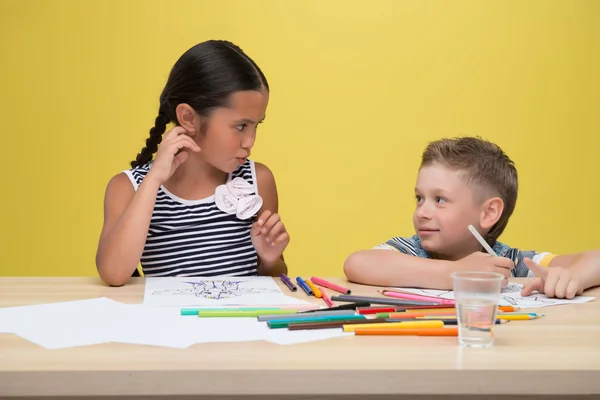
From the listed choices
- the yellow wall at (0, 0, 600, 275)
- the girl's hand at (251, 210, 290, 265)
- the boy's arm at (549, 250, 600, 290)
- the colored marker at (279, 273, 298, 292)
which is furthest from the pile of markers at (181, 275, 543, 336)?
the yellow wall at (0, 0, 600, 275)

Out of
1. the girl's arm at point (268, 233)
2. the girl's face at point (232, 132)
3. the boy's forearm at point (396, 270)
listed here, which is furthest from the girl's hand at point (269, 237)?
the boy's forearm at point (396, 270)

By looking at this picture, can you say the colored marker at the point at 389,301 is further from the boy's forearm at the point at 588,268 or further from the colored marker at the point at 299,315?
the boy's forearm at the point at 588,268

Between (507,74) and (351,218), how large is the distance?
30.4 inches

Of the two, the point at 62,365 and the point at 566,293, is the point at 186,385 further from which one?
the point at 566,293

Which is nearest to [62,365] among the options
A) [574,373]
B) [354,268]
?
[574,373]

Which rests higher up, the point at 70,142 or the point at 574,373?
the point at 70,142

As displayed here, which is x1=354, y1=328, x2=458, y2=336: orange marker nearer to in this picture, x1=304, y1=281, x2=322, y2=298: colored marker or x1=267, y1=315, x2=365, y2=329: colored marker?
x1=267, y1=315, x2=365, y2=329: colored marker

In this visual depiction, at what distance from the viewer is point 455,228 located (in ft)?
5.14

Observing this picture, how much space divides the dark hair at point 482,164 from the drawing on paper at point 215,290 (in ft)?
1.70

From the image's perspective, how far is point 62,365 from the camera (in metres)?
0.78

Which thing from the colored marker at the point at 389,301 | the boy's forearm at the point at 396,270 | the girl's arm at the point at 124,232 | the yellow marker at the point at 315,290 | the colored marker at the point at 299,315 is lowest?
the colored marker at the point at 299,315

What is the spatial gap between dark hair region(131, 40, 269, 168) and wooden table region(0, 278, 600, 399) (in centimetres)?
93

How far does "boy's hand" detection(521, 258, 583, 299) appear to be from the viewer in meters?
1.26

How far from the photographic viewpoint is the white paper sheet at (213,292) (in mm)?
1157
